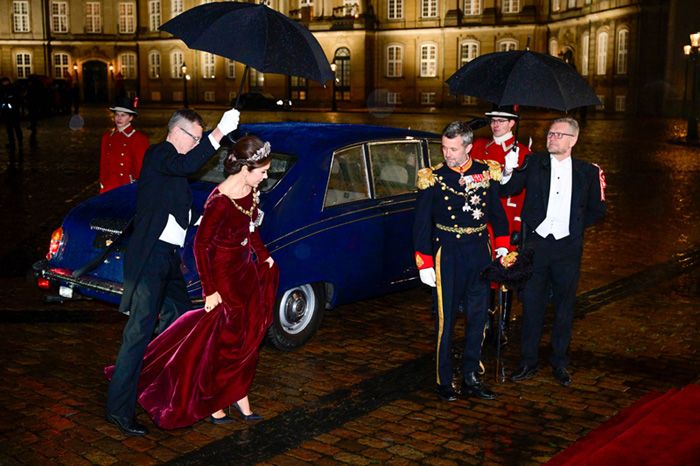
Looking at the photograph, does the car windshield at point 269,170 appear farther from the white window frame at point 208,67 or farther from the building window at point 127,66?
the building window at point 127,66

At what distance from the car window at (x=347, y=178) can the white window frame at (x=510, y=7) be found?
165 feet

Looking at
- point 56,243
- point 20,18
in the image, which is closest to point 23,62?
point 20,18

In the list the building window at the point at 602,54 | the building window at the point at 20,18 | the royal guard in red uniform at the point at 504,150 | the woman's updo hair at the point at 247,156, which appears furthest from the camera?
the building window at the point at 20,18

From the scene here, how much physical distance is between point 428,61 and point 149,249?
53403 mm

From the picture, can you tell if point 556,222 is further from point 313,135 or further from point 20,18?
point 20,18

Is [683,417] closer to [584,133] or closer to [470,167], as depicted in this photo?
[470,167]

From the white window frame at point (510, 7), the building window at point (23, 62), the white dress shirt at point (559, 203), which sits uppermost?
the white window frame at point (510, 7)

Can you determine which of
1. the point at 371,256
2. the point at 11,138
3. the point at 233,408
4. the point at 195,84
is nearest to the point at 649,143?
the point at 11,138

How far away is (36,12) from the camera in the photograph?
64.6 m

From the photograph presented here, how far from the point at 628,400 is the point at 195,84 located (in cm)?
5864

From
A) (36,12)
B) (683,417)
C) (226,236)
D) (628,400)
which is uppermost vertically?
(36,12)

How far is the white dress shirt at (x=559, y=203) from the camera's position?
5895mm

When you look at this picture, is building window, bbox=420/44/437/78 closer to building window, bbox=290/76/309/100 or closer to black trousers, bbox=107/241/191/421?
building window, bbox=290/76/309/100

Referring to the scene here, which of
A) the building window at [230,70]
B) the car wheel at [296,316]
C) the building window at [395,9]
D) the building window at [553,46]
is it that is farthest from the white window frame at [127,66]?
the car wheel at [296,316]
